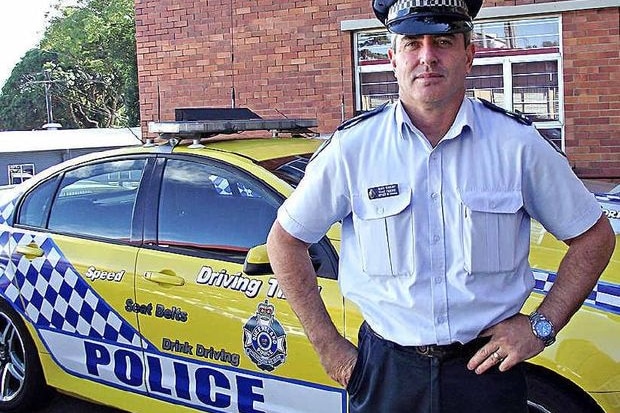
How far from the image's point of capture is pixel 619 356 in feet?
9.11

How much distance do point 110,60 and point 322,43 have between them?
32.5 meters

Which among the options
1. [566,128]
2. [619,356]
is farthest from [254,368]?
[566,128]

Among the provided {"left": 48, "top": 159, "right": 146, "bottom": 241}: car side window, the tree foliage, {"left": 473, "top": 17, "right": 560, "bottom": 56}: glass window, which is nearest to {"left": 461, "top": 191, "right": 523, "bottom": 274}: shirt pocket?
{"left": 48, "top": 159, "right": 146, "bottom": 241}: car side window

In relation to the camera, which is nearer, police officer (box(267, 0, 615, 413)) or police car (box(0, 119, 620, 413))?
police officer (box(267, 0, 615, 413))

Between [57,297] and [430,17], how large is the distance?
2811 mm

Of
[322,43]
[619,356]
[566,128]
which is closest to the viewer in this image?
[619,356]

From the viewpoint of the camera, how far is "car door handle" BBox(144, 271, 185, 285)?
3.57 meters

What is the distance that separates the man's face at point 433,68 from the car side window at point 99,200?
224 cm

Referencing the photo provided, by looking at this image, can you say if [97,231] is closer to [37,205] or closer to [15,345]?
[37,205]

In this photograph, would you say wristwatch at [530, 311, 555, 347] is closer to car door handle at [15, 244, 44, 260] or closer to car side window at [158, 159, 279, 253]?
car side window at [158, 159, 279, 253]

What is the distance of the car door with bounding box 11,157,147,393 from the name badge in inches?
82.2

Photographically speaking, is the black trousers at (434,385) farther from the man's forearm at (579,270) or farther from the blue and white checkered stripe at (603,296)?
the blue and white checkered stripe at (603,296)

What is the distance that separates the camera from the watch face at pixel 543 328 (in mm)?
1939

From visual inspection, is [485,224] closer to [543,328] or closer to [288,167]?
[543,328]
